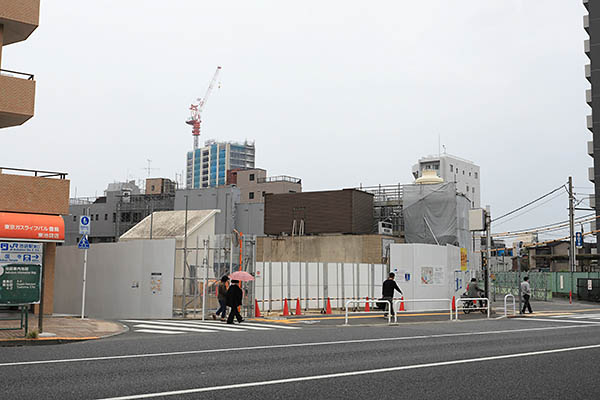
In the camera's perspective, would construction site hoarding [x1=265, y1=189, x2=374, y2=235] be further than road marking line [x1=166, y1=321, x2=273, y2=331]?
Yes

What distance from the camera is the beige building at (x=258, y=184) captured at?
102438 mm

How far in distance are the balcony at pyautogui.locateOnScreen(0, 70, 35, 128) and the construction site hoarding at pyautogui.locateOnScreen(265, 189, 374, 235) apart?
2683 centimetres

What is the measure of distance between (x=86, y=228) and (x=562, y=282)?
4062 cm

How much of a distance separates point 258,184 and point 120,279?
7985 centimetres

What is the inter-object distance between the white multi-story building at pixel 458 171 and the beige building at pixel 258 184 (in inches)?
1442

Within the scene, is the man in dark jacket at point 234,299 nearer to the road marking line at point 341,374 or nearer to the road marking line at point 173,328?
the road marking line at point 173,328

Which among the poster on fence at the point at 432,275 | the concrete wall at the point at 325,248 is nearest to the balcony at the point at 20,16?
the poster on fence at the point at 432,275

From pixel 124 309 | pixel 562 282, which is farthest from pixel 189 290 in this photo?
pixel 562 282

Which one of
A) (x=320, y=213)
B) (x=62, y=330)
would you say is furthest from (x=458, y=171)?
(x=62, y=330)

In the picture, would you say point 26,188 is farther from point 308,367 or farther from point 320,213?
point 320,213

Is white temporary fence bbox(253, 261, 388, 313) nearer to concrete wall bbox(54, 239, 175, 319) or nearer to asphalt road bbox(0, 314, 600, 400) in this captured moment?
concrete wall bbox(54, 239, 175, 319)

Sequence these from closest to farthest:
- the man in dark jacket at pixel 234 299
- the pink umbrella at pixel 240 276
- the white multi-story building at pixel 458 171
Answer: the man in dark jacket at pixel 234 299
the pink umbrella at pixel 240 276
the white multi-story building at pixel 458 171

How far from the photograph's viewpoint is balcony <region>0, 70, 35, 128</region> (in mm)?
21316

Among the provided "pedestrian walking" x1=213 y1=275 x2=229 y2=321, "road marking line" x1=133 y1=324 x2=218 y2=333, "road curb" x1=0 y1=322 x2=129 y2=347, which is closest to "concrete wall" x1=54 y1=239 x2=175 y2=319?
"pedestrian walking" x1=213 y1=275 x2=229 y2=321
